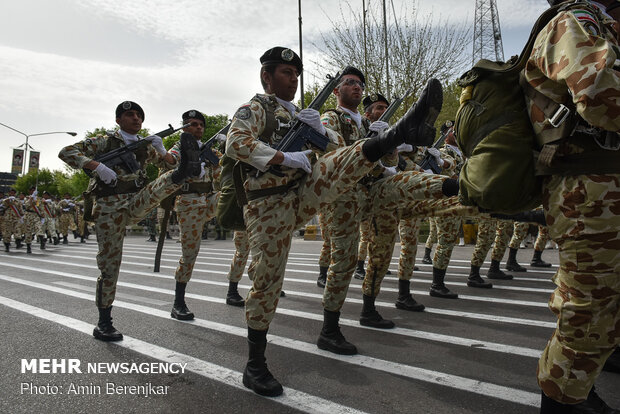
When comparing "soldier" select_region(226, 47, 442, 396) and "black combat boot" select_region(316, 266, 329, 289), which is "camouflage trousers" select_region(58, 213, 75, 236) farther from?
"soldier" select_region(226, 47, 442, 396)

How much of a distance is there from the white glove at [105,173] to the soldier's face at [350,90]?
96.6 inches

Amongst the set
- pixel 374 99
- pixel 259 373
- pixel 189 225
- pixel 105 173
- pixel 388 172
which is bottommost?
pixel 259 373

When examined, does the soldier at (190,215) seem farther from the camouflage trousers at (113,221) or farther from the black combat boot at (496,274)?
Result: the black combat boot at (496,274)

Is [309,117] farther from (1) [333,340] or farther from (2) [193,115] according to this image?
(2) [193,115]

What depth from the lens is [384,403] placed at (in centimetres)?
259

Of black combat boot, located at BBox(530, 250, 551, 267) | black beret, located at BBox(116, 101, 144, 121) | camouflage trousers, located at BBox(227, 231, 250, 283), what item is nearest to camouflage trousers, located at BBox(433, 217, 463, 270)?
camouflage trousers, located at BBox(227, 231, 250, 283)

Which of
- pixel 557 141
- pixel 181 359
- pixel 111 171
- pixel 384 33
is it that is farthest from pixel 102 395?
pixel 384 33

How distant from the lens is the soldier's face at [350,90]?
14.1 ft

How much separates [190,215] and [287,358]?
2.55 m

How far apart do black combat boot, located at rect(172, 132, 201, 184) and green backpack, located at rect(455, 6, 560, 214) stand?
2.97 m

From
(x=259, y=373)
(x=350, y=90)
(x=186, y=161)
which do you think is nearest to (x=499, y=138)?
(x=259, y=373)

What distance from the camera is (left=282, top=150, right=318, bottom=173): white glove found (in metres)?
2.83

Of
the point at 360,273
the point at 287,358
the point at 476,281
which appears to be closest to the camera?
the point at 287,358

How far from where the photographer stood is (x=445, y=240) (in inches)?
237
